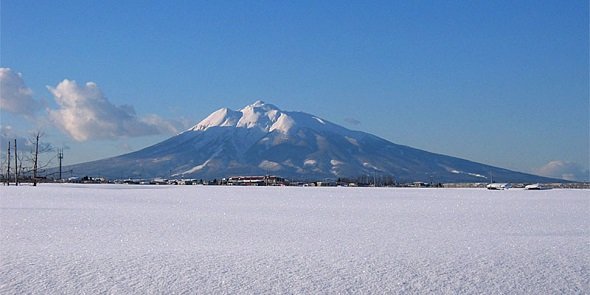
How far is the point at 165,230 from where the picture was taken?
15.3 metres

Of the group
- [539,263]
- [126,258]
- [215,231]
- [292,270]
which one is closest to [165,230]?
[215,231]

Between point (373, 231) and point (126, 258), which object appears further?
point (373, 231)

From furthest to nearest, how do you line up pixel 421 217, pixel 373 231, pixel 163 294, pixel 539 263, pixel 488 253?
pixel 421 217
pixel 373 231
pixel 488 253
pixel 539 263
pixel 163 294

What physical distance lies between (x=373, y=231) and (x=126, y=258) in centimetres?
640

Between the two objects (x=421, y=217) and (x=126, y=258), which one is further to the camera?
(x=421, y=217)

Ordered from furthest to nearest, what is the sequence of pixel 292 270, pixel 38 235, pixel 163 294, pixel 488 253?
pixel 38 235
pixel 488 253
pixel 292 270
pixel 163 294

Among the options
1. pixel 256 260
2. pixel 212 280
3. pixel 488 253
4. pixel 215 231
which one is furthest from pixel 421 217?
pixel 212 280

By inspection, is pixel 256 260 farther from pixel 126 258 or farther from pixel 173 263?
pixel 126 258

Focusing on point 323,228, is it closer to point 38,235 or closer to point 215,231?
point 215,231

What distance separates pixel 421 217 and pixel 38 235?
1126 centimetres

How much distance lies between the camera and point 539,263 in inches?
409

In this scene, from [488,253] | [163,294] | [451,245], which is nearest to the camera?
[163,294]

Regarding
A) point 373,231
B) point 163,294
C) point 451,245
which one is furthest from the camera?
point 373,231

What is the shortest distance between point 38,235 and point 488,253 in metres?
9.13
